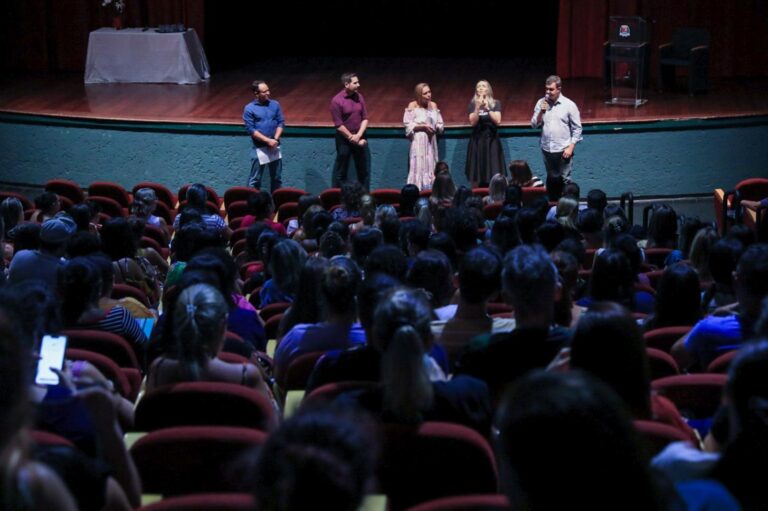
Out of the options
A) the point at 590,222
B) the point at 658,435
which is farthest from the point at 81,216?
the point at 658,435

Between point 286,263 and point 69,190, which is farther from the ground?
point 286,263

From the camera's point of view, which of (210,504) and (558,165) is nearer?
(210,504)

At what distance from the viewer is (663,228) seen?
6.72 meters

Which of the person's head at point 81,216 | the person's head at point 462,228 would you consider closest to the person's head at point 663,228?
the person's head at point 462,228

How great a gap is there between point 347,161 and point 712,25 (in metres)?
5.49

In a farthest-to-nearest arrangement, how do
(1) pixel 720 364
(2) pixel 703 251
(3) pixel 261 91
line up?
(3) pixel 261 91
(2) pixel 703 251
(1) pixel 720 364

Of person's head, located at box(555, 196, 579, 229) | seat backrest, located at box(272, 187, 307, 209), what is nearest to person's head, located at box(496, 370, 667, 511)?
person's head, located at box(555, 196, 579, 229)

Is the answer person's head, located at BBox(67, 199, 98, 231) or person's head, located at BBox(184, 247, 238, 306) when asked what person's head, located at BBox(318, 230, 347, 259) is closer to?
person's head, located at BBox(184, 247, 238, 306)

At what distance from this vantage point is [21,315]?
338cm

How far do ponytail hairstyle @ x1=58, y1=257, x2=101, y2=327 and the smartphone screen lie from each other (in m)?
1.39

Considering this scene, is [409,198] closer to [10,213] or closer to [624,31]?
[10,213]

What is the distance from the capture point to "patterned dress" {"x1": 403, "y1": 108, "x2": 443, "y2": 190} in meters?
10.3

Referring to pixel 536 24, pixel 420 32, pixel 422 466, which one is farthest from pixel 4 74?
pixel 422 466

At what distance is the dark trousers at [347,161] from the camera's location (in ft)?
34.9
